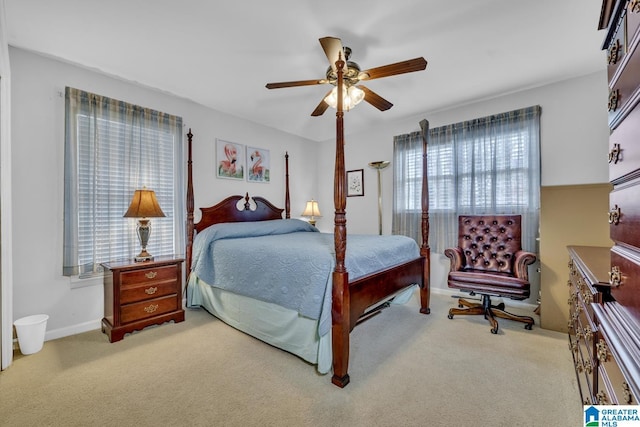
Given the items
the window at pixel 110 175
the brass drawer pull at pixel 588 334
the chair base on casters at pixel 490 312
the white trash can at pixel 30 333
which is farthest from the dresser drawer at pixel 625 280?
the window at pixel 110 175

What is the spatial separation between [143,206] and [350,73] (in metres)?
2.34

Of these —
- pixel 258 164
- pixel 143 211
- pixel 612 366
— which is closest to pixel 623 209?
pixel 612 366

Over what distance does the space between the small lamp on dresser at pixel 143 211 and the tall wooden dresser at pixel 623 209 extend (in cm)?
321

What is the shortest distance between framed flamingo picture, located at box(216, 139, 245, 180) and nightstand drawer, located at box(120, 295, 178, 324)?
182 cm

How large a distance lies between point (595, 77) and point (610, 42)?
2.82 metres

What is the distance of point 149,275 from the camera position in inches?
108

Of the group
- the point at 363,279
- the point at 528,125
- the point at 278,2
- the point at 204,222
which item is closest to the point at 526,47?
the point at 528,125

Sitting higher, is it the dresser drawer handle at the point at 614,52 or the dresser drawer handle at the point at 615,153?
the dresser drawer handle at the point at 614,52

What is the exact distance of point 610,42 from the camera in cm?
103

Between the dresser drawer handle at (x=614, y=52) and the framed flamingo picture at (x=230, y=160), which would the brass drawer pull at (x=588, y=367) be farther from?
the framed flamingo picture at (x=230, y=160)

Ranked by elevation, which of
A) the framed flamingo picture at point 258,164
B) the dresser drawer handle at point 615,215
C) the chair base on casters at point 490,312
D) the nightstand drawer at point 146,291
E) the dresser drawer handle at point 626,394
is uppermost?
the framed flamingo picture at point 258,164

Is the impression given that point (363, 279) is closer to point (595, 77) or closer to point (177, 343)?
point (177, 343)

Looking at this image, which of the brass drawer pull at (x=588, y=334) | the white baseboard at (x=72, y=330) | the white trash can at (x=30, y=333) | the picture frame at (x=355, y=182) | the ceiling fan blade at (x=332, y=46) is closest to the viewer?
the brass drawer pull at (x=588, y=334)

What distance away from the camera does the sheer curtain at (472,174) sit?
3.29 meters
